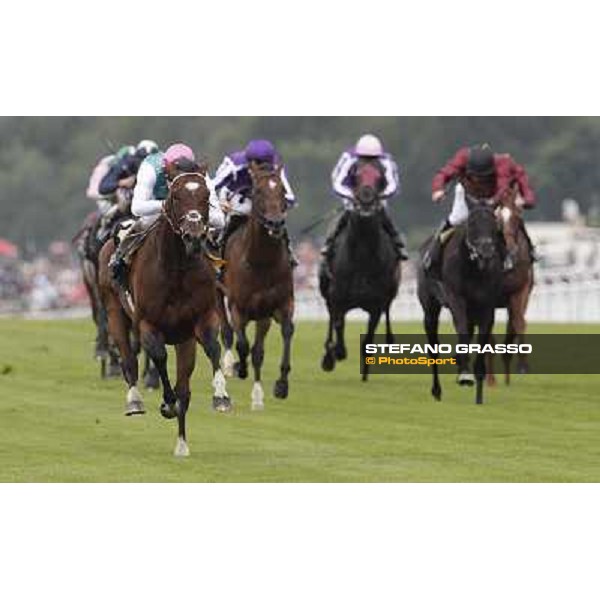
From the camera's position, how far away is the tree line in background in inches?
2837

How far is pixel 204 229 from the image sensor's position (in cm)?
1470

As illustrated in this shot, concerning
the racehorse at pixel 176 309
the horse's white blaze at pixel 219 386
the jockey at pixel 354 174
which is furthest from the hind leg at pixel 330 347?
the horse's white blaze at pixel 219 386

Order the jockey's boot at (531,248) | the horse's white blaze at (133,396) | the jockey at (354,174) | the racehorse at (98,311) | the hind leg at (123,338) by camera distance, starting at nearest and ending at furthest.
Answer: the horse's white blaze at (133,396)
the hind leg at (123,338)
the racehorse at (98,311)
the jockey at (354,174)
the jockey's boot at (531,248)

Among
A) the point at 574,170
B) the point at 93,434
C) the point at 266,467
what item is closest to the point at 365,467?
the point at 266,467

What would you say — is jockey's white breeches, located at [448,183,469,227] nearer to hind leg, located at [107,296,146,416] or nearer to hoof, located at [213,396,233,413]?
hind leg, located at [107,296,146,416]

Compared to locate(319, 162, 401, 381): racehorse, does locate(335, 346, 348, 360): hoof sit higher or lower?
lower

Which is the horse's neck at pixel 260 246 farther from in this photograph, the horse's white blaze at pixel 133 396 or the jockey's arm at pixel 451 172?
the horse's white blaze at pixel 133 396

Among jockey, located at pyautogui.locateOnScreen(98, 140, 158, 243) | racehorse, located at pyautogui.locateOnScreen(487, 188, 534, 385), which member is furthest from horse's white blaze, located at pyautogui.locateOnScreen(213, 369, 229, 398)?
racehorse, located at pyautogui.locateOnScreen(487, 188, 534, 385)

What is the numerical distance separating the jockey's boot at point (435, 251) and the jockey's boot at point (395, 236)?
69 centimetres

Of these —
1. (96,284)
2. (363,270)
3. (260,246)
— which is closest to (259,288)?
(260,246)

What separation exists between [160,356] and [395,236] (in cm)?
688

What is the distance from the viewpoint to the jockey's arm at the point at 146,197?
637 inches

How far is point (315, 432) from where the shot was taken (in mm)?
17422

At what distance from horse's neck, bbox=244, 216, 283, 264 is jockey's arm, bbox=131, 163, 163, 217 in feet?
10.9
